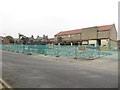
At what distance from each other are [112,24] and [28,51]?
52225 mm

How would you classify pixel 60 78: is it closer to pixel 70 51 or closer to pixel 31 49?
pixel 70 51

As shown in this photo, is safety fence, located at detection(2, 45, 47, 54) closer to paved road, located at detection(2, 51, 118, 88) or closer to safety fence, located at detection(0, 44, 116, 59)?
safety fence, located at detection(0, 44, 116, 59)

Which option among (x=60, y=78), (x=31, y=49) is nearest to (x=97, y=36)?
(x=31, y=49)

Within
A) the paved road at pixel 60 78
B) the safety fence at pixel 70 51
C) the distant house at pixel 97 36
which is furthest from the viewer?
the distant house at pixel 97 36

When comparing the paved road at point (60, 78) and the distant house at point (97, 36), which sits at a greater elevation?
the distant house at point (97, 36)

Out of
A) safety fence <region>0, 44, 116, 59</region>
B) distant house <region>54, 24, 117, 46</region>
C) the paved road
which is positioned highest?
distant house <region>54, 24, 117, 46</region>

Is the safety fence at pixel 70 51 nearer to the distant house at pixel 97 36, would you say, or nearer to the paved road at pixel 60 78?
the paved road at pixel 60 78

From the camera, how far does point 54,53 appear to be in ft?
117

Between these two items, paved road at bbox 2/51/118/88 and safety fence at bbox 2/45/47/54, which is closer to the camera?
paved road at bbox 2/51/118/88

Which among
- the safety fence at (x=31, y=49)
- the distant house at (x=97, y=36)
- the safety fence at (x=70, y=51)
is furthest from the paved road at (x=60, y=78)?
the distant house at (x=97, y=36)

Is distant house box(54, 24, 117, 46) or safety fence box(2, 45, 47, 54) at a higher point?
distant house box(54, 24, 117, 46)

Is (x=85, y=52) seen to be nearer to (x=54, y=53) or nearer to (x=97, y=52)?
(x=97, y=52)

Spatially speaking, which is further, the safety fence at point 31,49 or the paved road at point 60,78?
the safety fence at point 31,49

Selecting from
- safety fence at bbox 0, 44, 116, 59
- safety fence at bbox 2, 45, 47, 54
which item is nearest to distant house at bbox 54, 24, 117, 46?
safety fence at bbox 2, 45, 47, 54
